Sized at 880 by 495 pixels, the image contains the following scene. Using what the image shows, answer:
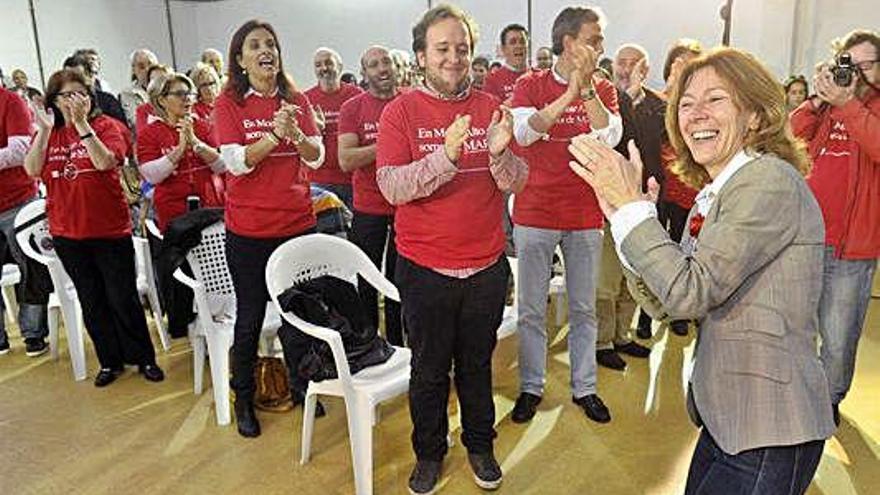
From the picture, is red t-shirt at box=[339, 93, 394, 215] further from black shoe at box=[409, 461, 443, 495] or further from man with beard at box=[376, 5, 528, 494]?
black shoe at box=[409, 461, 443, 495]

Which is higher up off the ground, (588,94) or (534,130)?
(588,94)

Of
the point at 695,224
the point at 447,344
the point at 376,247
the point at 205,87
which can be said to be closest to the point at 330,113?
the point at 205,87

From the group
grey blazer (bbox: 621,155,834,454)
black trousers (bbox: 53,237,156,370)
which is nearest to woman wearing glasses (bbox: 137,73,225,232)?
black trousers (bbox: 53,237,156,370)

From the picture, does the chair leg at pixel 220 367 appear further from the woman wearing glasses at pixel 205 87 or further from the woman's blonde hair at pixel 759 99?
the woman's blonde hair at pixel 759 99

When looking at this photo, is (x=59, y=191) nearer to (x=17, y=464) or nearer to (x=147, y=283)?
(x=147, y=283)

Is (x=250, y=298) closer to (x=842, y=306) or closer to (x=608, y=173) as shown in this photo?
(x=608, y=173)

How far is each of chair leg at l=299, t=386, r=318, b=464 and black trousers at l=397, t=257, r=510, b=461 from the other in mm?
420

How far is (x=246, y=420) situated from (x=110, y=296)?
997mm

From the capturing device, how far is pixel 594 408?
2789mm

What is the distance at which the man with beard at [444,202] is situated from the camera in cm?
202

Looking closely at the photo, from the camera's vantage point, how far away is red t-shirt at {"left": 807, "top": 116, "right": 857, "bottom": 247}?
241 cm

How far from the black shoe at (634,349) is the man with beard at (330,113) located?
63.3 inches

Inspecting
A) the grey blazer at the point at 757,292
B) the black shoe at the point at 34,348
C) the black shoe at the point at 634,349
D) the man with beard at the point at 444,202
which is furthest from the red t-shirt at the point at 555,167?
the black shoe at the point at 34,348

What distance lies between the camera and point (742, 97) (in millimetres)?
1211
